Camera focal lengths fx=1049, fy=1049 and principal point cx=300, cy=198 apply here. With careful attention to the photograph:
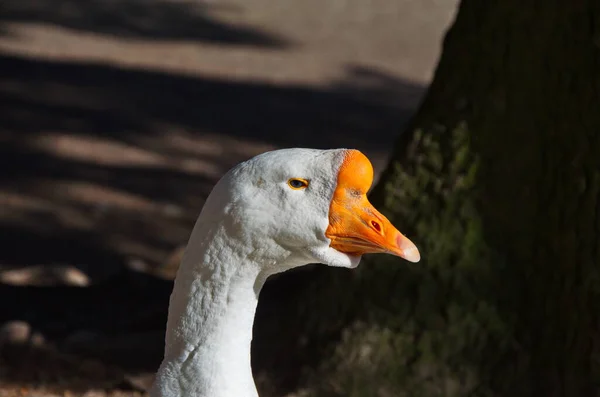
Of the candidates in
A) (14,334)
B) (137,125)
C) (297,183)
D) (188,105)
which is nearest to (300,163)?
(297,183)

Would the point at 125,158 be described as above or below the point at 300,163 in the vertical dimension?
below

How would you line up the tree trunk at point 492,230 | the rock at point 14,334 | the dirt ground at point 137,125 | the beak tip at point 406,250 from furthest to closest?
the dirt ground at point 137,125
the rock at point 14,334
the tree trunk at point 492,230
the beak tip at point 406,250

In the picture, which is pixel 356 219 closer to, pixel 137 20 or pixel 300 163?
pixel 300 163

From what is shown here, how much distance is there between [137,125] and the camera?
35.7 feet

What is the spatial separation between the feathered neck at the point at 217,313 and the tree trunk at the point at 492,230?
6.77 feet

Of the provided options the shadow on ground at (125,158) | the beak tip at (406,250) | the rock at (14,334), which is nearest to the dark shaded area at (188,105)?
the shadow on ground at (125,158)

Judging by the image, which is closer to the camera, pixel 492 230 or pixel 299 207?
pixel 299 207

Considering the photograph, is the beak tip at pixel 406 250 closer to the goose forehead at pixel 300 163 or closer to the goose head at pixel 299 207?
the goose head at pixel 299 207

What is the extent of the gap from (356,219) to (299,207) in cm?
15

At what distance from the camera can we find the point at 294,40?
14430mm

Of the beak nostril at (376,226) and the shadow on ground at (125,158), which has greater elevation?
the beak nostril at (376,226)

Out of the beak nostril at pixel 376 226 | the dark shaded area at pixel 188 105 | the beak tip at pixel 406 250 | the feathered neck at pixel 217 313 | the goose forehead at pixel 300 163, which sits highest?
the goose forehead at pixel 300 163

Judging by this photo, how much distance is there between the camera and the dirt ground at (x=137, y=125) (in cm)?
584

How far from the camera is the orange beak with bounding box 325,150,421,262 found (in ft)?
8.04
